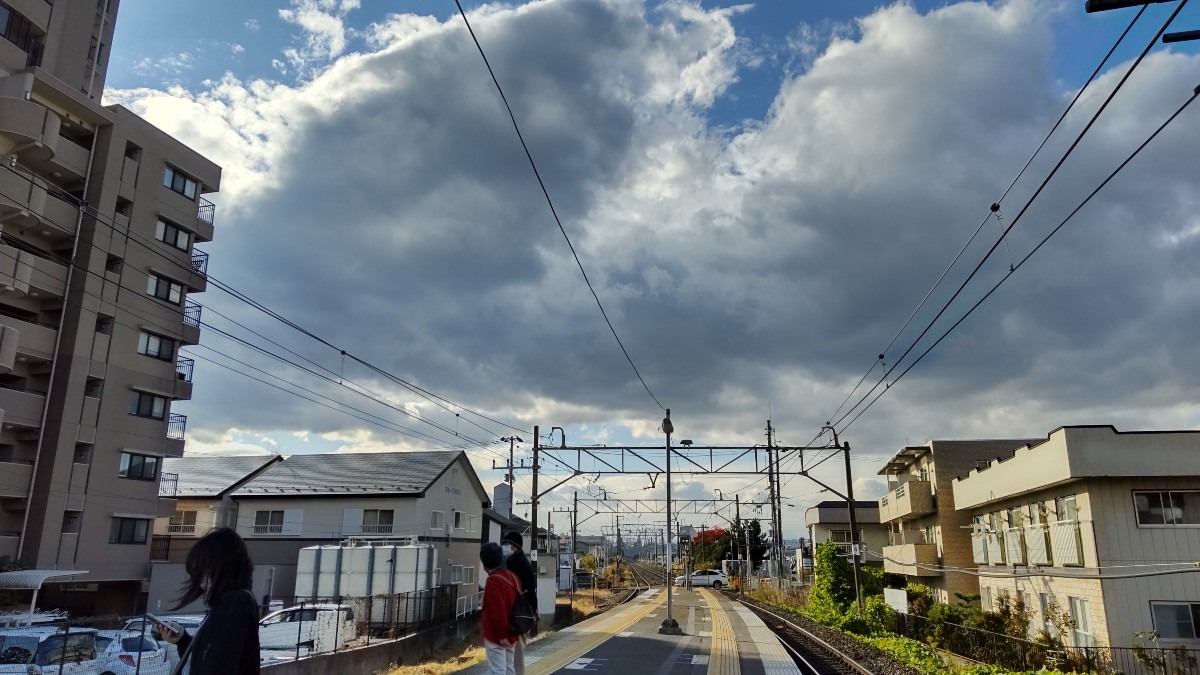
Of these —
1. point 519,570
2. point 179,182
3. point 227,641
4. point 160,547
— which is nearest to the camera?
point 227,641

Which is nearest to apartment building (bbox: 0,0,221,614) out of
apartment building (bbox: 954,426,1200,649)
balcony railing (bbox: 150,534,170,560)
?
balcony railing (bbox: 150,534,170,560)

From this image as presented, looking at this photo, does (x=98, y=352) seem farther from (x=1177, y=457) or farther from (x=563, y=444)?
(x=1177, y=457)

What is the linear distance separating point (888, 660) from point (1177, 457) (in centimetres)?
916

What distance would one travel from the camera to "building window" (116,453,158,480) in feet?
93.9

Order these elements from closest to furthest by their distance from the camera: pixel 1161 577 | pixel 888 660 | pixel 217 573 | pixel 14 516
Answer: pixel 217 573
pixel 888 660
pixel 1161 577
pixel 14 516

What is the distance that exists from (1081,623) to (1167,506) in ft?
12.5

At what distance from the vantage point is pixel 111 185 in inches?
1110

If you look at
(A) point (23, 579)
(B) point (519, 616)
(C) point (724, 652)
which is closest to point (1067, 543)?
(C) point (724, 652)

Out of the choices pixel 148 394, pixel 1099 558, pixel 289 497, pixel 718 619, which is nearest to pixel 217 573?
pixel 1099 558

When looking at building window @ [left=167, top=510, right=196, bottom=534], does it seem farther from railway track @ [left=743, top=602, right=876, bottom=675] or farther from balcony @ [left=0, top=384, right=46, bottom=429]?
railway track @ [left=743, top=602, right=876, bottom=675]

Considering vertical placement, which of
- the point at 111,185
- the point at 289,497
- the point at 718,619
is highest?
the point at 111,185

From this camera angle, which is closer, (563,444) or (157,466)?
(563,444)

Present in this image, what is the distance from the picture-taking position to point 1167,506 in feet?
63.5

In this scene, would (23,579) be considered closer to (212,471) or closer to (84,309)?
(84,309)
